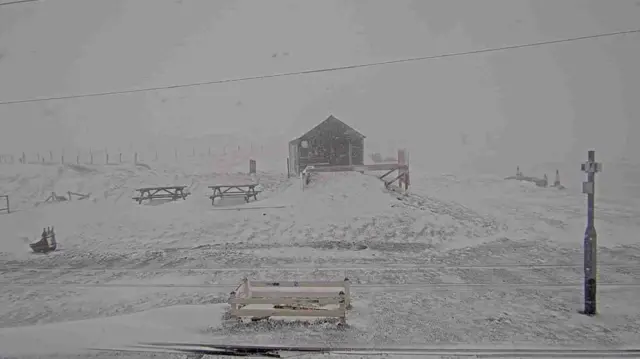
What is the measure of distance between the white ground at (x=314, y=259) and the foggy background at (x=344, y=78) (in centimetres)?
77

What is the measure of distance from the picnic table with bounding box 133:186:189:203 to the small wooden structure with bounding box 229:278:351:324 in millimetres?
3674

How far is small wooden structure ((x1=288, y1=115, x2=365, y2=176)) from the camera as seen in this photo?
7152 millimetres

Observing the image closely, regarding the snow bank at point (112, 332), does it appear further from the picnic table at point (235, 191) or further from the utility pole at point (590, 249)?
the utility pole at point (590, 249)

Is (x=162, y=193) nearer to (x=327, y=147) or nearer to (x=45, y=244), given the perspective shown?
(x=45, y=244)

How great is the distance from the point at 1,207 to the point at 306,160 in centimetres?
672

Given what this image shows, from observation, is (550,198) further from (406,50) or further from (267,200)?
(267,200)

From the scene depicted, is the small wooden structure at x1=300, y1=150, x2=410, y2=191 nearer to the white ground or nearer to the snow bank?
the white ground

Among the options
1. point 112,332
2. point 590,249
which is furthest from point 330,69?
point 112,332

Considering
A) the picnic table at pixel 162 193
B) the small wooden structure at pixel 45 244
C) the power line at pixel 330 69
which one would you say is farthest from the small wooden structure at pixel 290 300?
the small wooden structure at pixel 45 244

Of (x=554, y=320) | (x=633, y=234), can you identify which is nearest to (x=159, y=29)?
(x=554, y=320)

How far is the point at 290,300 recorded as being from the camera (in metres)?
4.17

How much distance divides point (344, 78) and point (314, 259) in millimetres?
3516

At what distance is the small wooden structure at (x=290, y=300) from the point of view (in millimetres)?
3855

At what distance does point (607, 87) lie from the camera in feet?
20.6
